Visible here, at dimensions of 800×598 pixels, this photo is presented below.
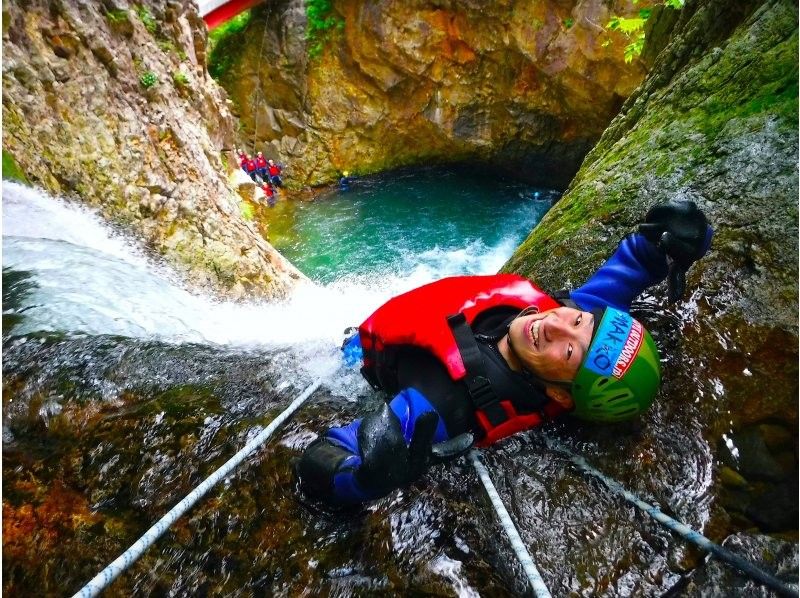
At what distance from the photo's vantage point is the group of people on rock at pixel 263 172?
52.4ft

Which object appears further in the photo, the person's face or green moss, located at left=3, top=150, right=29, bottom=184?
green moss, located at left=3, top=150, right=29, bottom=184

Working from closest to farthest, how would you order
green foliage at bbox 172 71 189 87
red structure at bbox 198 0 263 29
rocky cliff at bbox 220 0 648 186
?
green foliage at bbox 172 71 189 87
rocky cliff at bbox 220 0 648 186
red structure at bbox 198 0 263 29

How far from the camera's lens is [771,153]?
7.79 ft

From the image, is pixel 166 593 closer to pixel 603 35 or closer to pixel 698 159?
pixel 698 159

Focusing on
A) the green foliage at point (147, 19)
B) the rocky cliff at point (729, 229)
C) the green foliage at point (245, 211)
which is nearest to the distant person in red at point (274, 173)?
the green foliage at point (245, 211)

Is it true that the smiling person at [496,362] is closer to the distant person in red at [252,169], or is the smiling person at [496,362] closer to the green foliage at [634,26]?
the green foliage at [634,26]

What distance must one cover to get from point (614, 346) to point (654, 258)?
2.22 feet

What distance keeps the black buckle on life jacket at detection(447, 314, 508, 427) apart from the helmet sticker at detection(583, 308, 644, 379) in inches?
17.6

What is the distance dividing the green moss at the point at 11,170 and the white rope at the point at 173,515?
4.12 meters

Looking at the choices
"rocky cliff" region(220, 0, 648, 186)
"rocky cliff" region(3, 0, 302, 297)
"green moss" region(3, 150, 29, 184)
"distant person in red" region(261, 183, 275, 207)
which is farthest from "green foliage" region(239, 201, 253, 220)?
"rocky cliff" region(220, 0, 648, 186)

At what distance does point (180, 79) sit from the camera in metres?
7.78

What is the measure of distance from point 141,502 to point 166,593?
17.2 inches

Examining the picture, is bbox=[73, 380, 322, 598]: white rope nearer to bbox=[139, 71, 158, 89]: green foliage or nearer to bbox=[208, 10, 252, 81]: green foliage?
bbox=[139, 71, 158, 89]: green foliage

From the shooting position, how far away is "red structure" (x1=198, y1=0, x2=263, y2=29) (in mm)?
14866
